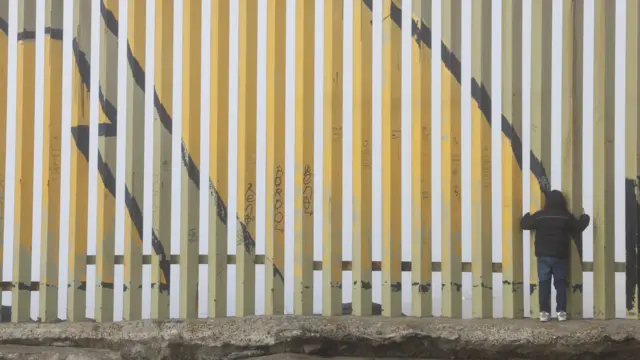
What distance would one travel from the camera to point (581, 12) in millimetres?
5672

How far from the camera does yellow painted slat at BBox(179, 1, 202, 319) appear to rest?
579cm

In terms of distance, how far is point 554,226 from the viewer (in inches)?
215

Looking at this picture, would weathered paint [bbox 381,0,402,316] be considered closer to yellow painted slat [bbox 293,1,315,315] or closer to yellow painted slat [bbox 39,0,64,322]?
yellow painted slat [bbox 293,1,315,315]

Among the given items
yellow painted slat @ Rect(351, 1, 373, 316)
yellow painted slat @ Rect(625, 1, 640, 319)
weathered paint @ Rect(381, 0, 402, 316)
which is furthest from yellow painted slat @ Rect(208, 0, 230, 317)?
yellow painted slat @ Rect(625, 1, 640, 319)

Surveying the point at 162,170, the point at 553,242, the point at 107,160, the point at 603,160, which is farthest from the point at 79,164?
the point at 603,160

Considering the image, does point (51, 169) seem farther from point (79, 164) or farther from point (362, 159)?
point (362, 159)

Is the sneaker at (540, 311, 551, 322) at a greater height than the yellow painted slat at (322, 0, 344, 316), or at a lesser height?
lesser

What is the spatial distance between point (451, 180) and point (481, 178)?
9.4 inches

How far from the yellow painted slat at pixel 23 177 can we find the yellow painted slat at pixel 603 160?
15.2ft

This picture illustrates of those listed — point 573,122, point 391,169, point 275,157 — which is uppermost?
point 573,122

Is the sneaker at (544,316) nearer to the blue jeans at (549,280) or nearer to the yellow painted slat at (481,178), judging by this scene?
the blue jeans at (549,280)

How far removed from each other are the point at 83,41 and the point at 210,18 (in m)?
1.09

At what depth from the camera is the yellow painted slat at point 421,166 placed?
5645 millimetres

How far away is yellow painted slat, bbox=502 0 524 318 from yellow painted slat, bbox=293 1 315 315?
1530mm
